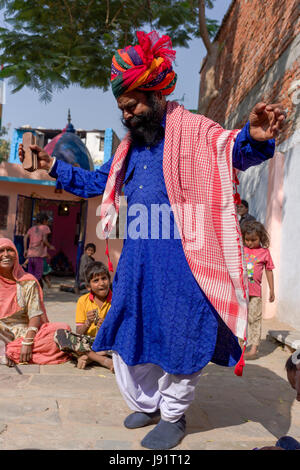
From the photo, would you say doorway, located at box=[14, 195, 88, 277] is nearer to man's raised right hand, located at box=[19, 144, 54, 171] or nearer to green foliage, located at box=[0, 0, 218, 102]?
green foliage, located at box=[0, 0, 218, 102]

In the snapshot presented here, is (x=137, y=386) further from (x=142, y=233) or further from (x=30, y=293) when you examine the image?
(x=30, y=293)

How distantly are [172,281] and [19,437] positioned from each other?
115 centimetres

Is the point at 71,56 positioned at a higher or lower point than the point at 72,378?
higher

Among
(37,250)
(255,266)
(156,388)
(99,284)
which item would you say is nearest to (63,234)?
(37,250)

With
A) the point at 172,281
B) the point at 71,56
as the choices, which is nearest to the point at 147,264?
the point at 172,281

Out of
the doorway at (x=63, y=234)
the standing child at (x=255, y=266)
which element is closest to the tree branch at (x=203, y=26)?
the standing child at (x=255, y=266)

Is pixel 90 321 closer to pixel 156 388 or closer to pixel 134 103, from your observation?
pixel 156 388

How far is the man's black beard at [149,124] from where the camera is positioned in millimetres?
2510

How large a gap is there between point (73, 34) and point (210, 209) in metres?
7.00

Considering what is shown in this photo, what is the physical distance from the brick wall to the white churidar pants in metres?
5.09

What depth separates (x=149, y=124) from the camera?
8.32 feet

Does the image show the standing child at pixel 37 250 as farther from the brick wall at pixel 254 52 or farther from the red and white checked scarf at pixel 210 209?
the red and white checked scarf at pixel 210 209

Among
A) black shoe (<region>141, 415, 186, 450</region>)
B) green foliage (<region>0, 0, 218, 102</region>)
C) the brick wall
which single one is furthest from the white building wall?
black shoe (<region>141, 415, 186, 450</region>)

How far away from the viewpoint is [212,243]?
2.35m
